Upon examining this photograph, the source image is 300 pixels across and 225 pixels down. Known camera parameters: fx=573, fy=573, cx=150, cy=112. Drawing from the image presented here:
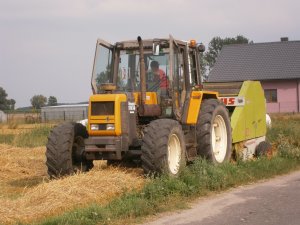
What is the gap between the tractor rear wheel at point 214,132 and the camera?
11133 mm

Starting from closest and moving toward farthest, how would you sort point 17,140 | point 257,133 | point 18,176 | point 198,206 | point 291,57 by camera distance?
point 198,206
point 18,176
point 257,133
point 17,140
point 291,57

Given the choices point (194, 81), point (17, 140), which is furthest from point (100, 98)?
point (17, 140)

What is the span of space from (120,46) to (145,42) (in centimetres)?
55

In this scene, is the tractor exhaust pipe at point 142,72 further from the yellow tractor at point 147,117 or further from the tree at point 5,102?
the tree at point 5,102

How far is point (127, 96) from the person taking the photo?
1048cm

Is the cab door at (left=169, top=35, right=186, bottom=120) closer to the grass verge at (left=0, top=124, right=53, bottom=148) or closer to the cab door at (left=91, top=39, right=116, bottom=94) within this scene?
the cab door at (left=91, top=39, right=116, bottom=94)

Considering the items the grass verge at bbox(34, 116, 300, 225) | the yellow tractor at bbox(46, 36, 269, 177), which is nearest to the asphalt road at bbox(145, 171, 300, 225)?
the grass verge at bbox(34, 116, 300, 225)

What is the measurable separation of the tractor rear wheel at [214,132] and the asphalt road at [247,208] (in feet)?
4.01

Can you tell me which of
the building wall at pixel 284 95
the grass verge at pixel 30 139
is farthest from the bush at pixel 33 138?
the building wall at pixel 284 95

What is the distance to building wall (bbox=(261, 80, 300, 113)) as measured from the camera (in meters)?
47.6

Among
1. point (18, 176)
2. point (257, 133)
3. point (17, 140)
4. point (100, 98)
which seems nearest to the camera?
point (100, 98)

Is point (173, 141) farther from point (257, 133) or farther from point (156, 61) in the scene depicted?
point (257, 133)

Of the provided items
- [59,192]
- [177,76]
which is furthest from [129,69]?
[59,192]

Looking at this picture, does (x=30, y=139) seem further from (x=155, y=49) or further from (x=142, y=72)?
(x=155, y=49)
